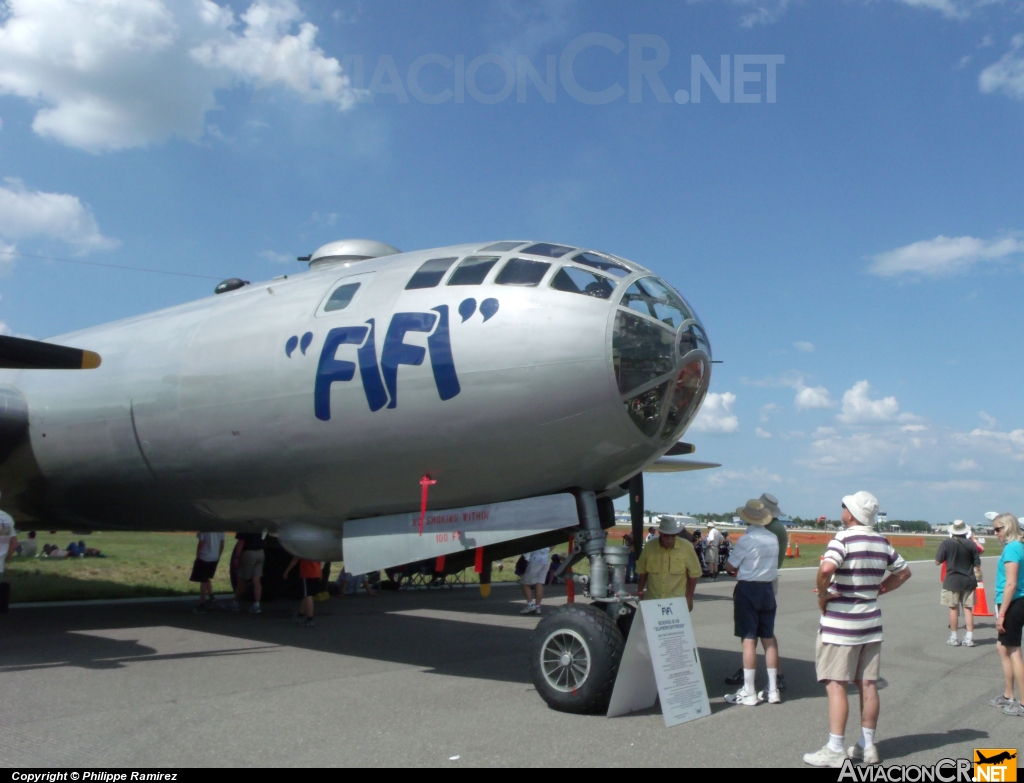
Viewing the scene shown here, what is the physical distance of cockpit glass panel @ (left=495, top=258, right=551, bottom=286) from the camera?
734cm

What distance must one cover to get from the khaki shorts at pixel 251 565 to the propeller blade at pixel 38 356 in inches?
229

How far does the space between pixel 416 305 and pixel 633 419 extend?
2276mm

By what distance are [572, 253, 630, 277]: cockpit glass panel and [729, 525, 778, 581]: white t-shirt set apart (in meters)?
2.74

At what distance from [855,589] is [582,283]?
334 centimetres

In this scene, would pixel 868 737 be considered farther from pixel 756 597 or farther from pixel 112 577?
pixel 112 577

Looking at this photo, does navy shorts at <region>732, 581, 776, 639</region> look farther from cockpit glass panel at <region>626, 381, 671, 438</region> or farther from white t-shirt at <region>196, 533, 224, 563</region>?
white t-shirt at <region>196, 533, 224, 563</region>

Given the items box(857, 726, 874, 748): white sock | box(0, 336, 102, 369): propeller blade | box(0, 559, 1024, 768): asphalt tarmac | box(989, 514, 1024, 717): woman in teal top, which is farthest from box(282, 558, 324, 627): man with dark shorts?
box(989, 514, 1024, 717): woman in teal top

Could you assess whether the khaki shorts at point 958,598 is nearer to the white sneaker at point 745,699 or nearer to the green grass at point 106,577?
the white sneaker at point 745,699

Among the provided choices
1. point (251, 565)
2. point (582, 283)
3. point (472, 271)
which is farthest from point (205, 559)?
point (582, 283)

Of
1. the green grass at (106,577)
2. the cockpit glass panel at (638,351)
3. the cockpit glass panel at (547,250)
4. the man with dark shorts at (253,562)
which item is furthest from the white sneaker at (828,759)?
the green grass at (106,577)

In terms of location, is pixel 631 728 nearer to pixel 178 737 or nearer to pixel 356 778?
pixel 356 778

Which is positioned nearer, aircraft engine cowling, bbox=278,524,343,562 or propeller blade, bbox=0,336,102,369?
propeller blade, bbox=0,336,102,369

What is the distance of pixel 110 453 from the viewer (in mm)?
9938

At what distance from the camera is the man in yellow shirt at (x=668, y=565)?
8328 mm
